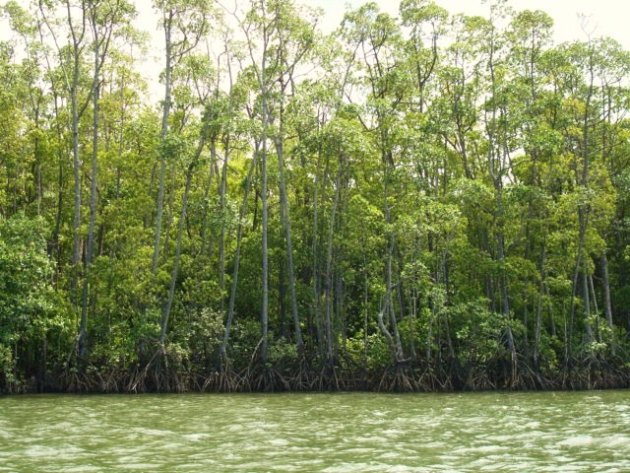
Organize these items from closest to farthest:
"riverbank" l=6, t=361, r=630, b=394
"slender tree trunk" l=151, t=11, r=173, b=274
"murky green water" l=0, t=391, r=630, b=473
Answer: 1. "murky green water" l=0, t=391, r=630, b=473
2. "riverbank" l=6, t=361, r=630, b=394
3. "slender tree trunk" l=151, t=11, r=173, b=274

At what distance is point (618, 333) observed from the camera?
25859mm

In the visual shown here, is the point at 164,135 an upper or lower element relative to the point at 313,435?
upper

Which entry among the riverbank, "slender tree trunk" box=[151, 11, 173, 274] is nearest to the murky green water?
the riverbank

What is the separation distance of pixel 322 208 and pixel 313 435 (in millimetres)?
15329

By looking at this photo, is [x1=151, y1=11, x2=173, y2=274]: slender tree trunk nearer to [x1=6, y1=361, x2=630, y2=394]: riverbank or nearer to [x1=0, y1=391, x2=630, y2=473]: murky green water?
[x1=6, y1=361, x2=630, y2=394]: riverbank

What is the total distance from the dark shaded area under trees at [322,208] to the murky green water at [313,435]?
156 inches

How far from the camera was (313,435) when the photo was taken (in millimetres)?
12086

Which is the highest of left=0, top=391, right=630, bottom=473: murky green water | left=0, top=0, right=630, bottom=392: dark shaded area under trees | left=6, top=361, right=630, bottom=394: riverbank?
left=0, top=0, right=630, bottom=392: dark shaded area under trees

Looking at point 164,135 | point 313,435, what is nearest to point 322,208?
point 164,135

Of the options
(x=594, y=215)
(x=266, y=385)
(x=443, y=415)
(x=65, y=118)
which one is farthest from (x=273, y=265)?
(x=443, y=415)

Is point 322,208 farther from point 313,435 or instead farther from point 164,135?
point 313,435

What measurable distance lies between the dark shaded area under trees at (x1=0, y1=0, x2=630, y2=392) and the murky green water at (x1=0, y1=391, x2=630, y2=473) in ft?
13.0

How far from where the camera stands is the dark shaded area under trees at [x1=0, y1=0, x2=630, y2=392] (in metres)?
22.7

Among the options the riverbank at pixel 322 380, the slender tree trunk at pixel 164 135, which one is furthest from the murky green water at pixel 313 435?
the slender tree trunk at pixel 164 135
